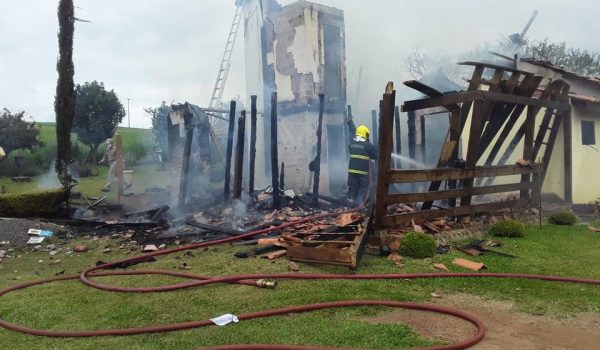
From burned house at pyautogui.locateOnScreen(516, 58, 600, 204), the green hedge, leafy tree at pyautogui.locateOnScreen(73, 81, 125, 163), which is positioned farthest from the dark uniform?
leafy tree at pyautogui.locateOnScreen(73, 81, 125, 163)

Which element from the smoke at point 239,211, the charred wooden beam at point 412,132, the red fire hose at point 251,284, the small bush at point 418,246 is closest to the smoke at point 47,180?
the smoke at point 239,211

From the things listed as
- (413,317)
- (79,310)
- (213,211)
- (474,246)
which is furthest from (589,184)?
(79,310)

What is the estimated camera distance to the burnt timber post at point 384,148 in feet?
20.0

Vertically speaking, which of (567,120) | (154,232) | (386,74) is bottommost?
(154,232)

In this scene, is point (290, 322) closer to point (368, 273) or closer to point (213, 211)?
point (368, 273)

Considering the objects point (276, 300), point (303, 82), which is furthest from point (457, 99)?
point (303, 82)

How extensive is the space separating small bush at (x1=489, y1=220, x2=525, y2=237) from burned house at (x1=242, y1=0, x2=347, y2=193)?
275 inches

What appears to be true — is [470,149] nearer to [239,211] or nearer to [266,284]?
[266,284]

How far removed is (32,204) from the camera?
10648 millimetres

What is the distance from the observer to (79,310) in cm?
438

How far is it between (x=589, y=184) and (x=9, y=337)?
14.8 m

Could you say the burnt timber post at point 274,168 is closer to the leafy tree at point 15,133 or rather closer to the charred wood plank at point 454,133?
the charred wood plank at point 454,133

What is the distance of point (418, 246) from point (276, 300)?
233 cm

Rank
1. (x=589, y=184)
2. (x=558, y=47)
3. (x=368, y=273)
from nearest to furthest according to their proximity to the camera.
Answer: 1. (x=368, y=273)
2. (x=589, y=184)
3. (x=558, y=47)
